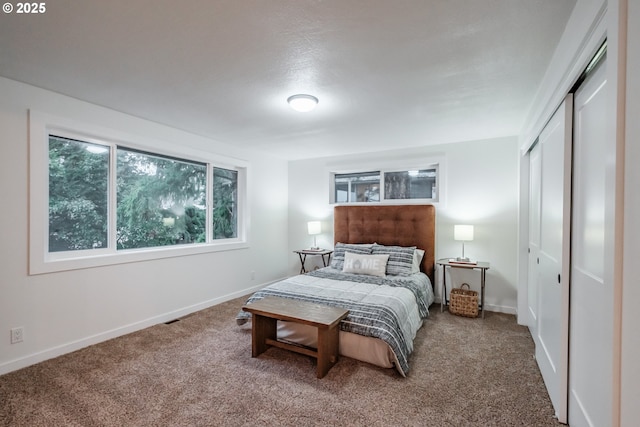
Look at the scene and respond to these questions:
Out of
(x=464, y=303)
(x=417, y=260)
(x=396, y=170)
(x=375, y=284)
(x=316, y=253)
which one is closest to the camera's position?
(x=375, y=284)

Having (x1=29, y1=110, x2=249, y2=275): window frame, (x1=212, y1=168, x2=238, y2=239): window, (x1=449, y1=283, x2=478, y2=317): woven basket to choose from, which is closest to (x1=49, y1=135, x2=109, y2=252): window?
(x1=29, y1=110, x2=249, y2=275): window frame

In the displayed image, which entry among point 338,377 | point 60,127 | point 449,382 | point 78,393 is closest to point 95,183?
point 60,127

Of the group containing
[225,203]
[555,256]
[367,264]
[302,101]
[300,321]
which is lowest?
[300,321]

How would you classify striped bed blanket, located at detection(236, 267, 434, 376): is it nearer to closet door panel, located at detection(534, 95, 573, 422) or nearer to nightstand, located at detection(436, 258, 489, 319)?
nightstand, located at detection(436, 258, 489, 319)

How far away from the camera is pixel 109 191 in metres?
2.97

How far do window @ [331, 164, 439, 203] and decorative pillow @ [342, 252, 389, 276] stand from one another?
1.17 m

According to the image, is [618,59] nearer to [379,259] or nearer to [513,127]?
[513,127]

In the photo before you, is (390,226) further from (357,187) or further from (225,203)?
(225,203)

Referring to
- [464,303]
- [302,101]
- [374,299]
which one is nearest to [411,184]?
[464,303]

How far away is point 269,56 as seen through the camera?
1869mm

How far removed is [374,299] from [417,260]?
1463mm

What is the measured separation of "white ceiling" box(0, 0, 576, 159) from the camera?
4.80 feet

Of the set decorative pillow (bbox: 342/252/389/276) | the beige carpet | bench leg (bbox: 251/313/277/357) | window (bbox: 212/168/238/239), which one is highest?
window (bbox: 212/168/238/239)

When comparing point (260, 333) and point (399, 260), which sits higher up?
point (399, 260)
